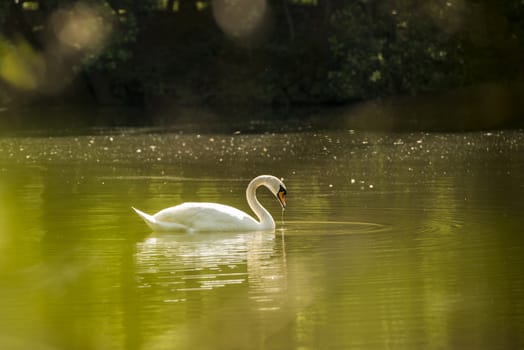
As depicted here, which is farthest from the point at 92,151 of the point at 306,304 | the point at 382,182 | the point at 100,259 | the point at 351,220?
the point at 306,304

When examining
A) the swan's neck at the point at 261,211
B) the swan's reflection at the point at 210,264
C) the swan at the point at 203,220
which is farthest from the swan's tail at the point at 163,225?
the swan's neck at the point at 261,211

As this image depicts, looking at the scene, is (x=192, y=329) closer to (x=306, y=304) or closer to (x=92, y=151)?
(x=306, y=304)

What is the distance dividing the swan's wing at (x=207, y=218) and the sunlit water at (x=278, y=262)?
17cm

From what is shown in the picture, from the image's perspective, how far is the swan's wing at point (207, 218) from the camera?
1616 centimetres

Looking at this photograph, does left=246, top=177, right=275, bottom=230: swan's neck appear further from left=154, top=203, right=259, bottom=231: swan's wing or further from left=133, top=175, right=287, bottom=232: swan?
left=154, top=203, right=259, bottom=231: swan's wing

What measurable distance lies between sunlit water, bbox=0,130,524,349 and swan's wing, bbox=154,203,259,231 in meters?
0.17

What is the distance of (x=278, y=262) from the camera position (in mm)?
13883

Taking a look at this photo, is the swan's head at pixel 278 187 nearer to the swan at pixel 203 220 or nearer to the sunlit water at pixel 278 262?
the sunlit water at pixel 278 262

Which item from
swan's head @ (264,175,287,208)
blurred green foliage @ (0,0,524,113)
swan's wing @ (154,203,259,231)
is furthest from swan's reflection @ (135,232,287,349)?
blurred green foliage @ (0,0,524,113)

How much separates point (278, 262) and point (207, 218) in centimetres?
244

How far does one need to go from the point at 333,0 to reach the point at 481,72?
8.72 meters

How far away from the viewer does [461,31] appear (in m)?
50.3

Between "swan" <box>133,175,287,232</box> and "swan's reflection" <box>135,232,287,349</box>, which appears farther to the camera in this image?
"swan" <box>133,175,287,232</box>

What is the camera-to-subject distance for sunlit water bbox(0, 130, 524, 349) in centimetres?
1046
